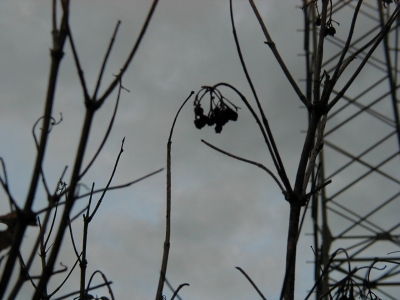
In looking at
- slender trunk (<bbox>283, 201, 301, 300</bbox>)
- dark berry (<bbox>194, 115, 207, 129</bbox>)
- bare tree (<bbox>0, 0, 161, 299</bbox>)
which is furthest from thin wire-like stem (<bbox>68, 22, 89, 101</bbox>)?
dark berry (<bbox>194, 115, 207, 129</bbox>)

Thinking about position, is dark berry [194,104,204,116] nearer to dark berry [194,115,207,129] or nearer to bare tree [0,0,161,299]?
dark berry [194,115,207,129]

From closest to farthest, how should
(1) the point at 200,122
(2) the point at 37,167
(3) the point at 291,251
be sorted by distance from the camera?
(2) the point at 37,167, (3) the point at 291,251, (1) the point at 200,122

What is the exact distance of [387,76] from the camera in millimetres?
9031

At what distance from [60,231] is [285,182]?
0.55 metres

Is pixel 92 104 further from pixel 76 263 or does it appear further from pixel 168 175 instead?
pixel 76 263

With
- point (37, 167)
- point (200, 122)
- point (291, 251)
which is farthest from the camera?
point (200, 122)

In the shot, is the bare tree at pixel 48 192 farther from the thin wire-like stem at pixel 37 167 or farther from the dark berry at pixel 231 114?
the dark berry at pixel 231 114

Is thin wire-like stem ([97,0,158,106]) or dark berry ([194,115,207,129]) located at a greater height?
dark berry ([194,115,207,129])

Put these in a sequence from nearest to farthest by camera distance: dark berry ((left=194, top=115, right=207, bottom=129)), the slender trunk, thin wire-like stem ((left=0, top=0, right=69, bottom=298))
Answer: thin wire-like stem ((left=0, top=0, right=69, bottom=298)), the slender trunk, dark berry ((left=194, top=115, right=207, bottom=129))

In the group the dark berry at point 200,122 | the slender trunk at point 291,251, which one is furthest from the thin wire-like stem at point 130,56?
the dark berry at point 200,122

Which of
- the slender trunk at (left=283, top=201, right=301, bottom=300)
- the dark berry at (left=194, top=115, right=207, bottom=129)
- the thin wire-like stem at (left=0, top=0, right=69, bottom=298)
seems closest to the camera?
the thin wire-like stem at (left=0, top=0, right=69, bottom=298)

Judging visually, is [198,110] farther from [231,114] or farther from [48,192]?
[48,192]

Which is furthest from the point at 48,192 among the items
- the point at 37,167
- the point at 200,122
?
the point at 200,122

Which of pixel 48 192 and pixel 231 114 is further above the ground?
pixel 231 114
